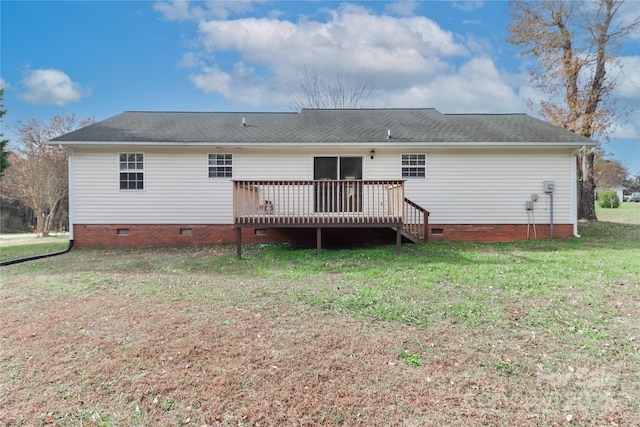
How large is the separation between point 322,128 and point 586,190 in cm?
1352

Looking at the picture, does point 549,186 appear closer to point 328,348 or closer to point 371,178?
point 371,178

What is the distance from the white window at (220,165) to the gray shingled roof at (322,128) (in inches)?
24.0

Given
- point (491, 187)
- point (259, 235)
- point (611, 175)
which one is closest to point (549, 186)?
point (491, 187)

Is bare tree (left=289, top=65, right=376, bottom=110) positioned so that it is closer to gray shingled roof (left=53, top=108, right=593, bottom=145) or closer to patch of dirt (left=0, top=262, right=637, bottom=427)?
gray shingled roof (left=53, top=108, right=593, bottom=145)

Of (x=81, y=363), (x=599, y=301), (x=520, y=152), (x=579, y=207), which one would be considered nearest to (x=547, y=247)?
(x=520, y=152)

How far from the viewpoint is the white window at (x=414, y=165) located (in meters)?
10.4

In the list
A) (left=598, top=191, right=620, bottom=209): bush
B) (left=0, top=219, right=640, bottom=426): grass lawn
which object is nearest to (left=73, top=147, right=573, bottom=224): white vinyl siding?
(left=0, top=219, right=640, bottom=426): grass lawn

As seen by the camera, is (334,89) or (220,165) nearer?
(220,165)

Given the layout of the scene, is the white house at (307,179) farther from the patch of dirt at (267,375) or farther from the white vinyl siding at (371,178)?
the patch of dirt at (267,375)

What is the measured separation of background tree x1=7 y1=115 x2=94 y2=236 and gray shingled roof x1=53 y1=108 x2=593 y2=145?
366 inches

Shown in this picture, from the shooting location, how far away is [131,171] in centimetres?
1026

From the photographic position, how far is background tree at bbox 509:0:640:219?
48.8 feet

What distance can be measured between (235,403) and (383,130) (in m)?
9.87

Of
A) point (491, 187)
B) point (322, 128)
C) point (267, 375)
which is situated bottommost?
point (267, 375)
